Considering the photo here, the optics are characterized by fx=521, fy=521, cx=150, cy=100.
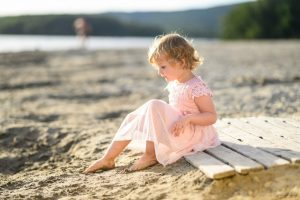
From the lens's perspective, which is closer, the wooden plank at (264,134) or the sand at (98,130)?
the sand at (98,130)

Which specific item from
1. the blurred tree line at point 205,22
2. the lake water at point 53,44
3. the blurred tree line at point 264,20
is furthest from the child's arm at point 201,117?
the blurred tree line at point 264,20

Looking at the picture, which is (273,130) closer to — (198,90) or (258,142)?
(258,142)

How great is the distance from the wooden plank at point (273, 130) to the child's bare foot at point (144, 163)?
47.1 inches

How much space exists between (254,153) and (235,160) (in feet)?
0.80

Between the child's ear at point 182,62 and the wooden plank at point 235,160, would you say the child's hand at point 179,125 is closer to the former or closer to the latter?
the wooden plank at point 235,160

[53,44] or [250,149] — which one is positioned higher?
[250,149]

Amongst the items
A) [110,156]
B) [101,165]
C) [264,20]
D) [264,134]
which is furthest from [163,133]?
[264,20]

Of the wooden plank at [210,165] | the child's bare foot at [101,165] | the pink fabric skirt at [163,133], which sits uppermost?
the pink fabric skirt at [163,133]

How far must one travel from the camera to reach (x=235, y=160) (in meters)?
4.15

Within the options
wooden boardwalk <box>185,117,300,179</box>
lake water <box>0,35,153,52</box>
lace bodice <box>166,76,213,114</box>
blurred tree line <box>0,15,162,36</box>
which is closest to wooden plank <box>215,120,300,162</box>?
wooden boardwalk <box>185,117,300,179</box>

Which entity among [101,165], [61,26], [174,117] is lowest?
[101,165]

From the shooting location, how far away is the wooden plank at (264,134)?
14.8 feet

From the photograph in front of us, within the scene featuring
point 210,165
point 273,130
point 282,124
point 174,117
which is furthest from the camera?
point 282,124

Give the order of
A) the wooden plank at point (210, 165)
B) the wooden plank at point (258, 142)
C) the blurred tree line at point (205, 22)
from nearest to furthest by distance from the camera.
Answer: the wooden plank at point (210, 165) → the wooden plank at point (258, 142) → the blurred tree line at point (205, 22)
